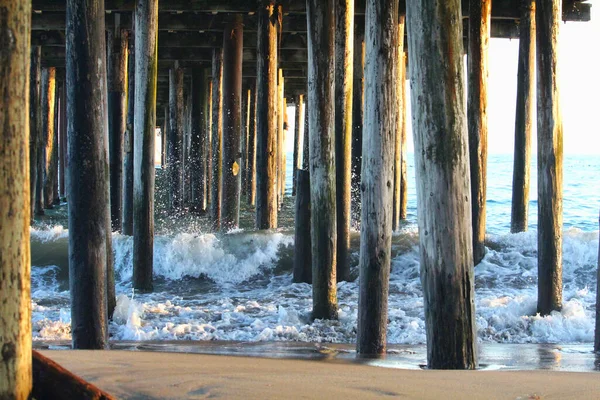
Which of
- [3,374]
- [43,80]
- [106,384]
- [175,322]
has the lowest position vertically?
[175,322]

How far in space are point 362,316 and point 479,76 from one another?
435 cm

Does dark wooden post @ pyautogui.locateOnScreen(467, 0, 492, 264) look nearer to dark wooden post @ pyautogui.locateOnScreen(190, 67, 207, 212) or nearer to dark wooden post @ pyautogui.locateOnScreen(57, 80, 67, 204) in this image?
dark wooden post @ pyautogui.locateOnScreen(190, 67, 207, 212)

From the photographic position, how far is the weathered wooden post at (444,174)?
3699 mm

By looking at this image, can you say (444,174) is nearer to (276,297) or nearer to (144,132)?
(144,132)

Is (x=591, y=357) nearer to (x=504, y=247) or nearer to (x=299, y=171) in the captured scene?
(x=299, y=171)

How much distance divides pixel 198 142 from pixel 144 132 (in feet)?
27.4

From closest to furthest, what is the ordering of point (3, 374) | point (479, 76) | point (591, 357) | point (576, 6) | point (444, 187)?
point (3, 374)
point (444, 187)
point (591, 357)
point (479, 76)
point (576, 6)

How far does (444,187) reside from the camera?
370 centimetres

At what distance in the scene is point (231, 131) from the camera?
432 inches

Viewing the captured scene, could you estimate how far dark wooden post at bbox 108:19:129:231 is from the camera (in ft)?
34.8

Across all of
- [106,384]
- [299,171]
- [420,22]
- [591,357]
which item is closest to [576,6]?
[299,171]

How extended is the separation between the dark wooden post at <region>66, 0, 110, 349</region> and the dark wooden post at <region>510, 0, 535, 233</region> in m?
6.35

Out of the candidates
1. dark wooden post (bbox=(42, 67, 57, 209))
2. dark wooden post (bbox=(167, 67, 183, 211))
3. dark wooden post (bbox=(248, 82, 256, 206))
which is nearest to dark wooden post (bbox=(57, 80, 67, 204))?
dark wooden post (bbox=(42, 67, 57, 209))

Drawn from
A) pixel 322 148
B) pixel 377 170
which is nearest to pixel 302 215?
pixel 322 148
